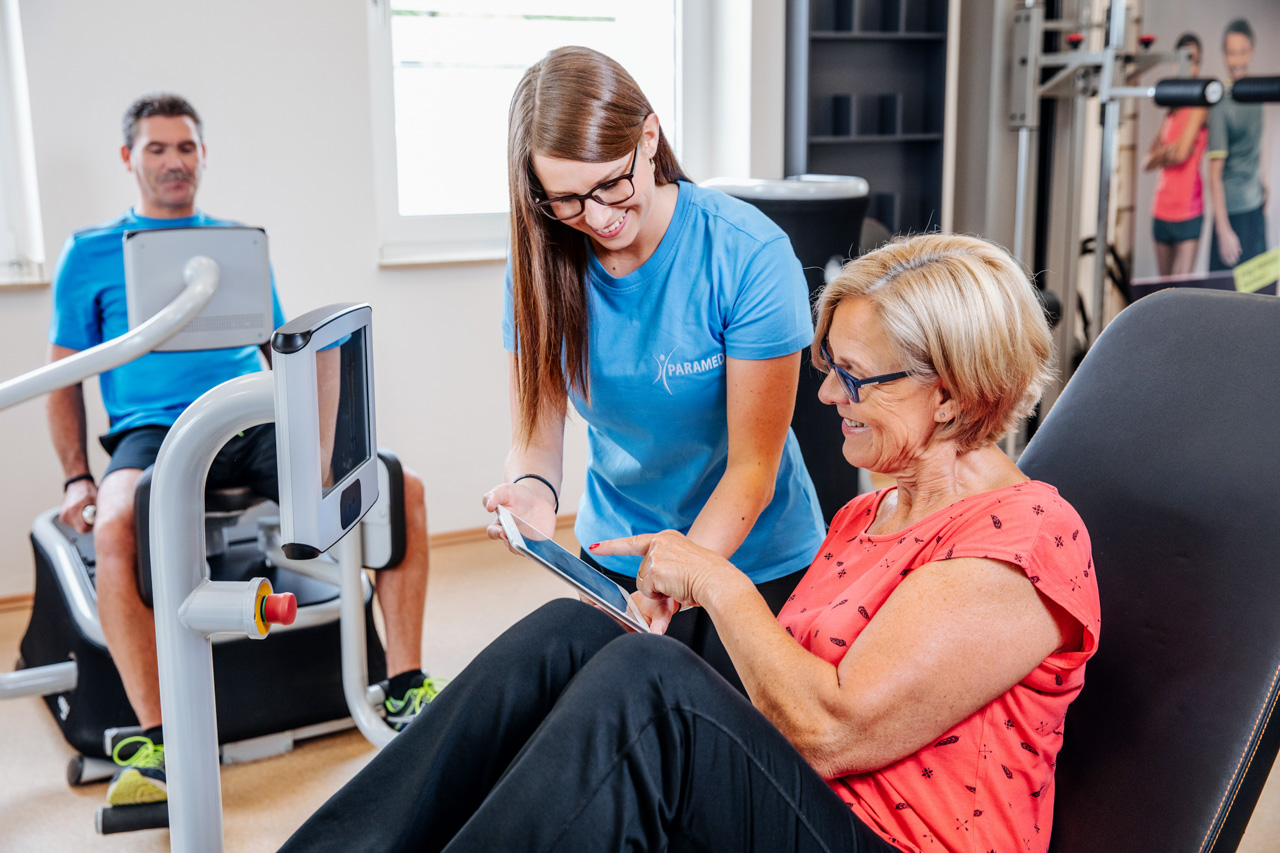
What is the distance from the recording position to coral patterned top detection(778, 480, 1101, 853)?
1006mm

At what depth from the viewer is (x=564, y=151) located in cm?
124

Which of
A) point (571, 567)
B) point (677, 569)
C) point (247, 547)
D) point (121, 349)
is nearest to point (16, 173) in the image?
point (247, 547)

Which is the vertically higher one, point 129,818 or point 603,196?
point 603,196

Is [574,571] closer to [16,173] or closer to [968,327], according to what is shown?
[968,327]

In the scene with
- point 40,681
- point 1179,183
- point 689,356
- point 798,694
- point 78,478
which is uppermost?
point 1179,183

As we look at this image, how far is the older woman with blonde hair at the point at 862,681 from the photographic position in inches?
38.4

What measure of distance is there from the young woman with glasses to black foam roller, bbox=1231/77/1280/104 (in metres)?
2.13

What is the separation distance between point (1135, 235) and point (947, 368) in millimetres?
3462

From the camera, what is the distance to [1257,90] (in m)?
2.83

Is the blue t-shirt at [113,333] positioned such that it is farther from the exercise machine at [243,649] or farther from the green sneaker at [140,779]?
the green sneaker at [140,779]

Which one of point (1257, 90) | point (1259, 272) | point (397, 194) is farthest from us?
point (1259, 272)

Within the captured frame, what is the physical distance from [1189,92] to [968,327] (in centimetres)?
243

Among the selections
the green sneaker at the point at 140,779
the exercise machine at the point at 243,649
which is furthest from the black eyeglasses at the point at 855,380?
the green sneaker at the point at 140,779

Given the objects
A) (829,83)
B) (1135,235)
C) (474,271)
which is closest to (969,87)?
(829,83)
